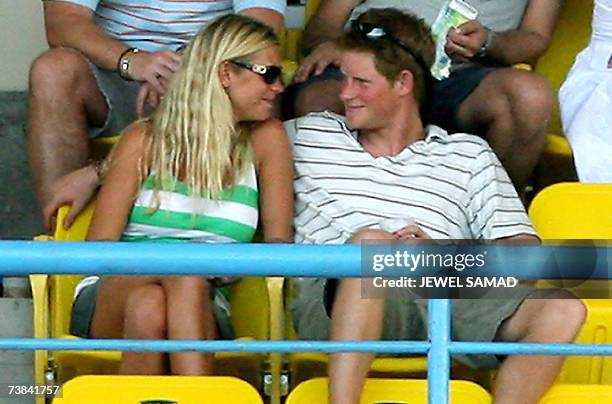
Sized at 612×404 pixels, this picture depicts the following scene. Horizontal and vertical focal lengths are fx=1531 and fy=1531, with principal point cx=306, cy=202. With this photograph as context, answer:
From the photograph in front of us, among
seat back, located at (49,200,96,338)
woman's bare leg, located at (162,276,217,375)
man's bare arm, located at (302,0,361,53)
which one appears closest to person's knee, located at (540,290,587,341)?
woman's bare leg, located at (162,276,217,375)

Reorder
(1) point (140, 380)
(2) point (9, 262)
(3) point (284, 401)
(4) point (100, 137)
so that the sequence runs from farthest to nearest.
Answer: (4) point (100, 137) → (3) point (284, 401) → (1) point (140, 380) → (2) point (9, 262)

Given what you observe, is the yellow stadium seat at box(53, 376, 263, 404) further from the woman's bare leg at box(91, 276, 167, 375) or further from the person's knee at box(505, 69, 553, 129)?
the person's knee at box(505, 69, 553, 129)

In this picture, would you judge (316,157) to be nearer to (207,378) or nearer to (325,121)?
(325,121)

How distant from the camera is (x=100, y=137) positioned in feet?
12.7

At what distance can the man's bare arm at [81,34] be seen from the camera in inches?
151

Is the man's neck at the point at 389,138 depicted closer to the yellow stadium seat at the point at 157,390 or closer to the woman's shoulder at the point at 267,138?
the woman's shoulder at the point at 267,138

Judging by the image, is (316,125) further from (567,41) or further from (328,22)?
(567,41)

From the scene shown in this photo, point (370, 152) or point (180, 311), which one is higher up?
point (370, 152)

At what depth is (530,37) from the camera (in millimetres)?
4070

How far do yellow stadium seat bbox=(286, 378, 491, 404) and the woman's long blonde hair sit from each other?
54 cm

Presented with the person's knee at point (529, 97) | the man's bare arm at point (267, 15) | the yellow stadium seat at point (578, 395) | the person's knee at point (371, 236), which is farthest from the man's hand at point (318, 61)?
the yellow stadium seat at point (578, 395)

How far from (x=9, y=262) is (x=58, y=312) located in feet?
3.92

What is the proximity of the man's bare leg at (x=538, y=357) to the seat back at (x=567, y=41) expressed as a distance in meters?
1.32

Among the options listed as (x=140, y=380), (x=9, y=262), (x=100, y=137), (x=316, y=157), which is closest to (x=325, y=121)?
(x=316, y=157)
